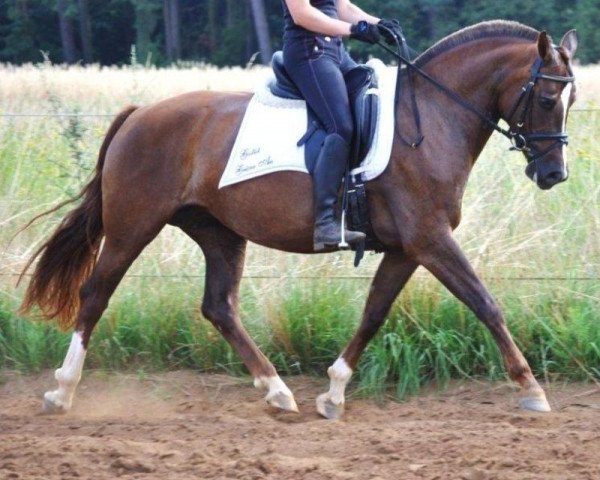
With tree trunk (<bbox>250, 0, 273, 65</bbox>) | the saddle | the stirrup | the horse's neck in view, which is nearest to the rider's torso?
the saddle

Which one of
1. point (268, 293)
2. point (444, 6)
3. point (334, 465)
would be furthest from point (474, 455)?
point (444, 6)

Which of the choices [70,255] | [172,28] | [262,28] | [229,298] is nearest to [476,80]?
[229,298]

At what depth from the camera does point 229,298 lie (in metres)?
6.60

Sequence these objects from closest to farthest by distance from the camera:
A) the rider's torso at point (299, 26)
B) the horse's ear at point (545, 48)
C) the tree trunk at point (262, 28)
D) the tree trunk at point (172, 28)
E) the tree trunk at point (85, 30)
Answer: the horse's ear at point (545, 48), the rider's torso at point (299, 26), the tree trunk at point (262, 28), the tree trunk at point (85, 30), the tree trunk at point (172, 28)

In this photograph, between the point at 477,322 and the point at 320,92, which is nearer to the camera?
the point at 320,92

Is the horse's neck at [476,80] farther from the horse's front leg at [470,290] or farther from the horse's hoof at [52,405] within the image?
the horse's hoof at [52,405]

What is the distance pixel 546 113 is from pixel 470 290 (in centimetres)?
103

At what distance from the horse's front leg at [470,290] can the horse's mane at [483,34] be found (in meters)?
1.11

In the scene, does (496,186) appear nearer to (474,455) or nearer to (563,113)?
(563,113)

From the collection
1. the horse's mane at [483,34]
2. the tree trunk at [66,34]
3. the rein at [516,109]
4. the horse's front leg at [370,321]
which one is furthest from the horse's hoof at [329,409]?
the tree trunk at [66,34]

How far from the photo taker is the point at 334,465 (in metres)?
4.78

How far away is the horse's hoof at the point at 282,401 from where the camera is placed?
6.19 m

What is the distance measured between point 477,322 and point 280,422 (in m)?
1.48

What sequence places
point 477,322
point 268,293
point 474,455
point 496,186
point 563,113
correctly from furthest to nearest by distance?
point 496,186
point 268,293
point 477,322
point 563,113
point 474,455
